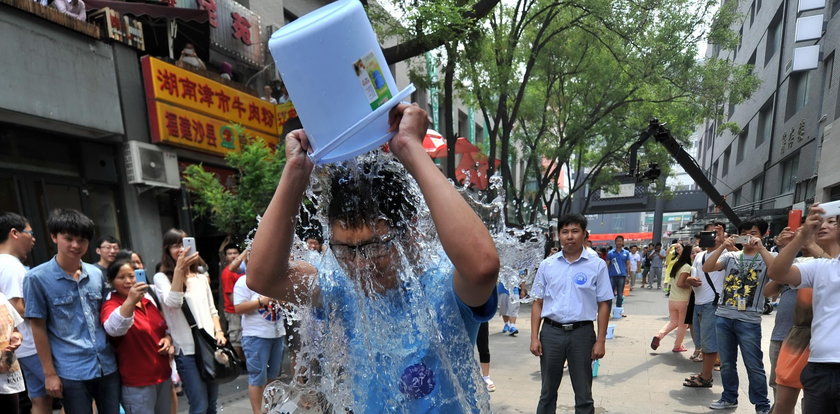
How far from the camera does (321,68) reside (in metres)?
1.06

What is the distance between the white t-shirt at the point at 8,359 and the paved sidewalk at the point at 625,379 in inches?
159

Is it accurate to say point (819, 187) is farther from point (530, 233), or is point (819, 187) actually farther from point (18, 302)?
point (18, 302)

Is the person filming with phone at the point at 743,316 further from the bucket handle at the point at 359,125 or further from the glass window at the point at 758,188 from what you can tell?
the glass window at the point at 758,188

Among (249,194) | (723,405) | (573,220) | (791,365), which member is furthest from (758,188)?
(249,194)

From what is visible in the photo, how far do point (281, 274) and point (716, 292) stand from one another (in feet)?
18.5

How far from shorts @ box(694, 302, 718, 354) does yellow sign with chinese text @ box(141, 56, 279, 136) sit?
8631 mm

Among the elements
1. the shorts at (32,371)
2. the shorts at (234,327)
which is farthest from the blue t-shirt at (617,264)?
the shorts at (32,371)

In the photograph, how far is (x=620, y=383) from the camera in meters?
5.16

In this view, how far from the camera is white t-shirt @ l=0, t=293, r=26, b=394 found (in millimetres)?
2773

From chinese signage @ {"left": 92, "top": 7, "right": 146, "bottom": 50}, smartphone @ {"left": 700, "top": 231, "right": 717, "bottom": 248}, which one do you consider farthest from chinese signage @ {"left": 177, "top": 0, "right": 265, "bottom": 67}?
smartphone @ {"left": 700, "top": 231, "right": 717, "bottom": 248}

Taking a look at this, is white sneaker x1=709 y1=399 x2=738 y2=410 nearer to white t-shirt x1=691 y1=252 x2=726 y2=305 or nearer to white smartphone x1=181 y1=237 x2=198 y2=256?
white t-shirt x1=691 y1=252 x2=726 y2=305

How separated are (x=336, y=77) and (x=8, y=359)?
3.37m

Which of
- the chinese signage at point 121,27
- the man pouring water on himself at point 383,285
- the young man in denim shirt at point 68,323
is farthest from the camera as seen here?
the chinese signage at point 121,27

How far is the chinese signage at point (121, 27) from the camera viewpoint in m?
6.87
